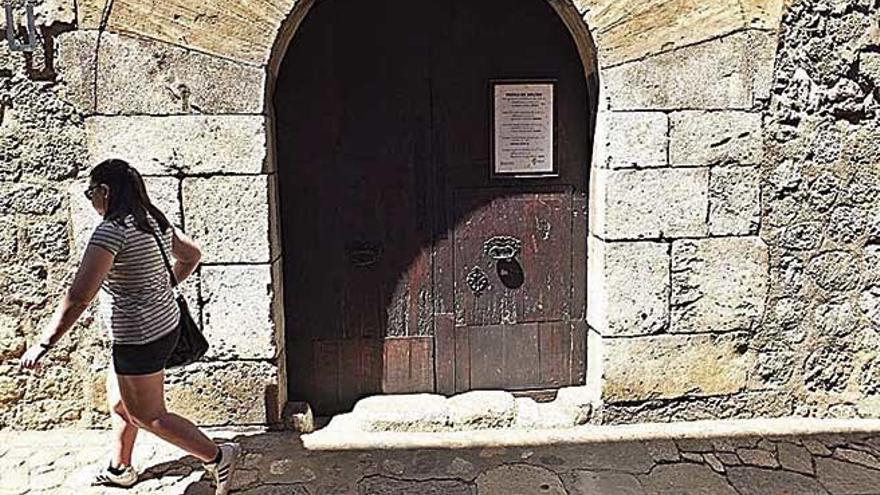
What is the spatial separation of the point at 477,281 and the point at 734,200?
1.16 metres

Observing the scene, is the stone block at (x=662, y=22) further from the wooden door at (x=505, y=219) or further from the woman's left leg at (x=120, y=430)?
the woman's left leg at (x=120, y=430)

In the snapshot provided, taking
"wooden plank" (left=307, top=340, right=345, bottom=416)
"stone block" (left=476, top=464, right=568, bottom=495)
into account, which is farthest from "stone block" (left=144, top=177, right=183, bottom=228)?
"stone block" (left=476, top=464, right=568, bottom=495)

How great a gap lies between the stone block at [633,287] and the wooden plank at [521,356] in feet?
1.35

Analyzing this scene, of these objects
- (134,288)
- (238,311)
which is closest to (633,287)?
(238,311)

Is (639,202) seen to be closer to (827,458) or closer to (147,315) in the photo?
(827,458)

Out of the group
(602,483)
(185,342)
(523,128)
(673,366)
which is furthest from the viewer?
(523,128)

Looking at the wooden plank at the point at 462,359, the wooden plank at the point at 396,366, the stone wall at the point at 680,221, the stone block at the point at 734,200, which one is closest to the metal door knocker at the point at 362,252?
the wooden plank at the point at 396,366

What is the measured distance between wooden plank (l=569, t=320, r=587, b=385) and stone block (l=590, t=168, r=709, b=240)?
57cm

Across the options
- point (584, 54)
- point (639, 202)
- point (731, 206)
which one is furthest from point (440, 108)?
point (731, 206)

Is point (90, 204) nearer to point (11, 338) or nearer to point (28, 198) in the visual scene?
point (28, 198)

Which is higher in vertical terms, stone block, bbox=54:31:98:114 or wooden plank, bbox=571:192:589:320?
stone block, bbox=54:31:98:114

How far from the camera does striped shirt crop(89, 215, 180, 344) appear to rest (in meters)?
2.65

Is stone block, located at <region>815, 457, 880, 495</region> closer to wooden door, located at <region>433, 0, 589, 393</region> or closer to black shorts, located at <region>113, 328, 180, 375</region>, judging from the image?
wooden door, located at <region>433, 0, 589, 393</region>

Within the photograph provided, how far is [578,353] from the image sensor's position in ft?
12.8
